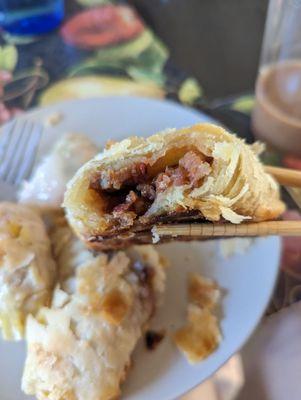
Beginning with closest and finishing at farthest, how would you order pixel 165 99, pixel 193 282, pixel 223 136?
pixel 223 136 < pixel 193 282 < pixel 165 99

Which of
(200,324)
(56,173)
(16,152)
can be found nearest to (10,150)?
(16,152)

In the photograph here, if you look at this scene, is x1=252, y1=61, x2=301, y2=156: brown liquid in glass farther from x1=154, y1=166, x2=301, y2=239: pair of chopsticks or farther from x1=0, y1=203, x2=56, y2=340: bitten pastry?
x1=0, y1=203, x2=56, y2=340: bitten pastry

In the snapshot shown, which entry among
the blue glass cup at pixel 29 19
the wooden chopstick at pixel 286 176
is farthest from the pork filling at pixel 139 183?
the blue glass cup at pixel 29 19

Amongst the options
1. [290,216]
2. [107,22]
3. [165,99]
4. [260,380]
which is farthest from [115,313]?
[107,22]

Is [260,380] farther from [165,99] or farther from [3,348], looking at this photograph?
[165,99]

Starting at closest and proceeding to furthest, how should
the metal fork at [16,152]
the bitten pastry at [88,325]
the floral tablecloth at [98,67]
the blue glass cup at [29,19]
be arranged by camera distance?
the bitten pastry at [88,325] → the metal fork at [16,152] → the floral tablecloth at [98,67] → the blue glass cup at [29,19]

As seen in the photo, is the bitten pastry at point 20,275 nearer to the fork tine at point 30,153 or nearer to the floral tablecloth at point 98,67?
the fork tine at point 30,153
